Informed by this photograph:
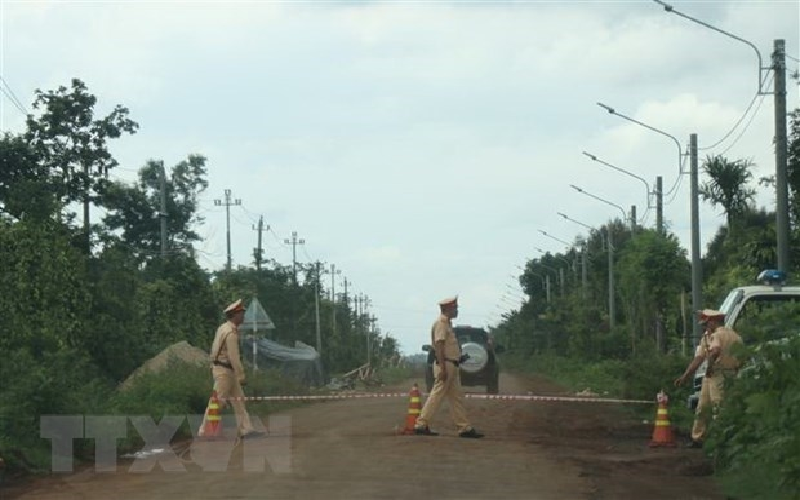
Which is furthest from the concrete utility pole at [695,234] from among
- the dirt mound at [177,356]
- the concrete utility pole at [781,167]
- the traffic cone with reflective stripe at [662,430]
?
the traffic cone with reflective stripe at [662,430]

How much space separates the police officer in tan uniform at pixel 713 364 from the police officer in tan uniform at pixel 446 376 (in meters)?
3.28

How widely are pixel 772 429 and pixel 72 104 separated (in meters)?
29.9

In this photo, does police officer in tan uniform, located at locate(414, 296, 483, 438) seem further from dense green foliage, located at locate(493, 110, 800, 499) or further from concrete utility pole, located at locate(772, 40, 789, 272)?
concrete utility pole, located at locate(772, 40, 789, 272)

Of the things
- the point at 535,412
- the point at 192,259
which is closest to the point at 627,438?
the point at 535,412

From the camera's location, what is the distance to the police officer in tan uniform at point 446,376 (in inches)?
753

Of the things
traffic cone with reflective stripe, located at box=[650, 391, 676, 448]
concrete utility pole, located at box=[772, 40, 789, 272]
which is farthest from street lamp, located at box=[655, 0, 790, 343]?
traffic cone with reflective stripe, located at box=[650, 391, 676, 448]

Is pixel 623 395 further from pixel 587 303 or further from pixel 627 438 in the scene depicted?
pixel 587 303

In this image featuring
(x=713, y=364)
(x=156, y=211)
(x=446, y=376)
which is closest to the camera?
(x=713, y=364)

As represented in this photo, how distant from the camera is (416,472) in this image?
1478cm

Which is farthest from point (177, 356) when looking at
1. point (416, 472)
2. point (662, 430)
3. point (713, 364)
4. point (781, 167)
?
point (416, 472)

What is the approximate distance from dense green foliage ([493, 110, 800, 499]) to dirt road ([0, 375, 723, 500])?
2.92ft

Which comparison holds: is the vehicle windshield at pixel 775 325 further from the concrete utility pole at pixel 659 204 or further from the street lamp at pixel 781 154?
the concrete utility pole at pixel 659 204

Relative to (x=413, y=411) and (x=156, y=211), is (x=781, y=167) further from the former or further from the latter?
(x=156, y=211)

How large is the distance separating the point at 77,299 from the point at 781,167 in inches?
660
